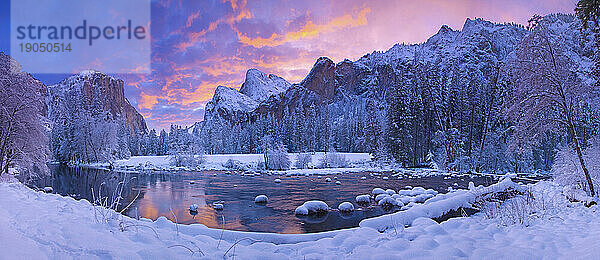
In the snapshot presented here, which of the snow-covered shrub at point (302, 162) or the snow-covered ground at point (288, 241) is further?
the snow-covered shrub at point (302, 162)

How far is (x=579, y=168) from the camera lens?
11172 mm

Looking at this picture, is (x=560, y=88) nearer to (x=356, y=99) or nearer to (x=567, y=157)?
(x=567, y=157)

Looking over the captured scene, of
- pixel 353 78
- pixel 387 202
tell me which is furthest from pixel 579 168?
pixel 353 78

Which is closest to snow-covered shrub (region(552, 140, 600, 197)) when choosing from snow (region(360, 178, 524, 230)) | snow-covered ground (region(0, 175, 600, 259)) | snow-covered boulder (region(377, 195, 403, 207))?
snow (region(360, 178, 524, 230))

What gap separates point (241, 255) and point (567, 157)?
13961 mm

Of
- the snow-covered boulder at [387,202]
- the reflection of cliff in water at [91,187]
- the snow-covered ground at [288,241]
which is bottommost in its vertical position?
the snow-covered boulder at [387,202]

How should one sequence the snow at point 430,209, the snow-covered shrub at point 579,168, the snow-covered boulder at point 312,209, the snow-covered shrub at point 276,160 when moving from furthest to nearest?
1. the snow-covered shrub at point 276,160
2. the snow-covered boulder at point 312,209
3. the snow-covered shrub at point 579,168
4. the snow at point 430,209

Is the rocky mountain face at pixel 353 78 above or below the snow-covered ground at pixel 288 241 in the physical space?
above

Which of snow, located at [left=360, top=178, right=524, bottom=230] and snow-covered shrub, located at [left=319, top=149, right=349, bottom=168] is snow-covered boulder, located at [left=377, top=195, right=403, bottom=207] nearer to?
snow, located at [left=360, top=178, right=524, bottom=230]

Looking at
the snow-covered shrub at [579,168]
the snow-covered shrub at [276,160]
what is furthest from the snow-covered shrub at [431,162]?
the snow-covered shrub at [579,168]

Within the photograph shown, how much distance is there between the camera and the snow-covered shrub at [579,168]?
409 inches

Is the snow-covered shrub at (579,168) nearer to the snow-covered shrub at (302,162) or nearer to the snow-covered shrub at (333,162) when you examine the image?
the snow-covered shrub at (333,162)

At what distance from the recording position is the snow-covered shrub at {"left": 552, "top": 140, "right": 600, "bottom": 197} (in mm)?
10398

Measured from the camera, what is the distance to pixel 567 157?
11836 millimetres
